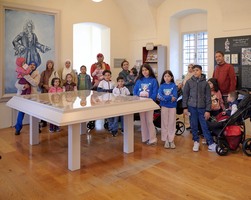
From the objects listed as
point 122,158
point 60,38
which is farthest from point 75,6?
point 122,158

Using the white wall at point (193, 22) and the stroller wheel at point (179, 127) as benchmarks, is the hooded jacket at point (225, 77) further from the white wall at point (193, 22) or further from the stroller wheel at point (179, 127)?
the white wall at point (193, 22)

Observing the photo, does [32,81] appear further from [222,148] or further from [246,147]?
[246,147]

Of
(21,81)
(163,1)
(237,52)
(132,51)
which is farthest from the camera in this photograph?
(132,51)

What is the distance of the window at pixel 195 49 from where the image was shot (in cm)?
737

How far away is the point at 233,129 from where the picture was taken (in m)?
4.18

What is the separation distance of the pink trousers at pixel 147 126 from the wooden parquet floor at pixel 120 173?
0.17 metres

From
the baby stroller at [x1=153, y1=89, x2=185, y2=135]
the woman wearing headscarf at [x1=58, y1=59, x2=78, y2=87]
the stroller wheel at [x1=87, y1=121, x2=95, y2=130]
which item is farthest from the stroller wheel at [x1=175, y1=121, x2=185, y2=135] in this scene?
the woman wearing headscarf at [x1=58, y1=59, x2=78, y2=87]

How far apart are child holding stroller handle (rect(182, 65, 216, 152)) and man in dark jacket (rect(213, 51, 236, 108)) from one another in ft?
3.80

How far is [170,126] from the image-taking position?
446 cm

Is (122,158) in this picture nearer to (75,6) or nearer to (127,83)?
(127,83)

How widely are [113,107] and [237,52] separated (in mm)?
3828

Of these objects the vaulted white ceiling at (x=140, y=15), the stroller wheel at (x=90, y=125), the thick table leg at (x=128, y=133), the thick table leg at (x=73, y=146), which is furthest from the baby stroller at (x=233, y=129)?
the vaulted white ceiling at (x=140, y=15)

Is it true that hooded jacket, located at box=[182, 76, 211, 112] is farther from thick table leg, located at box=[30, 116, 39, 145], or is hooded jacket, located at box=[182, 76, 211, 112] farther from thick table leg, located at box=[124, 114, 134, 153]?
thick table leg, located at box=[30, 116, 39, 145]

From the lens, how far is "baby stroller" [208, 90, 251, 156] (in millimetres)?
4035
